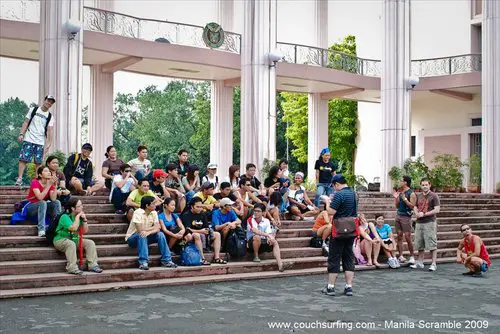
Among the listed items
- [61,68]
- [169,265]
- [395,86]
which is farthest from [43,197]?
[395,86]

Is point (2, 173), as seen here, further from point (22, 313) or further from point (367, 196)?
point (22, 313)

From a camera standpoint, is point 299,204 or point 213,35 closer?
point 299,204

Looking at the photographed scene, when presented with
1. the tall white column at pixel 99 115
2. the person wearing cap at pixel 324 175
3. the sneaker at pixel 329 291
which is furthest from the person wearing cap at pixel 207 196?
the tall white column at pixel 99 115

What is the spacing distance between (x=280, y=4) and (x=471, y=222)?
22.1m

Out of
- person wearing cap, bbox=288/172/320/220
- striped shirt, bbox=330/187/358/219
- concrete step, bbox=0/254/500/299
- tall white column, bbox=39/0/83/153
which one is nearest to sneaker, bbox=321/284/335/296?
striped shirt, bbox=330/187/358/219

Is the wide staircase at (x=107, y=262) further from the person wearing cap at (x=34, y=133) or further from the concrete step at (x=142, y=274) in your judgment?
the person wearing cap at (x=34, y=133)

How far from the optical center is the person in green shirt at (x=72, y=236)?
1008 cm

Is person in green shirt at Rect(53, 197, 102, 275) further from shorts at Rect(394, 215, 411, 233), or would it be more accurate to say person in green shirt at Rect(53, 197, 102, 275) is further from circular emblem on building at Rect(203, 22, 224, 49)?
circular emblem on building at Rect(203, 22, 224, 49)

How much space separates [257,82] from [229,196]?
801cm

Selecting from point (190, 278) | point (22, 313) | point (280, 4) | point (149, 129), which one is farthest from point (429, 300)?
point (149, 129)

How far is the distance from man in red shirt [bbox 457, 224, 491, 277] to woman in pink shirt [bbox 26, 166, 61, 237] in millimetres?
7173

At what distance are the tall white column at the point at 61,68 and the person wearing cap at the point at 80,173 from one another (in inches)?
119

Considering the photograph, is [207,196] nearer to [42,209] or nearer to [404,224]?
[42,209]

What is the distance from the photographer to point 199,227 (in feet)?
38.5
